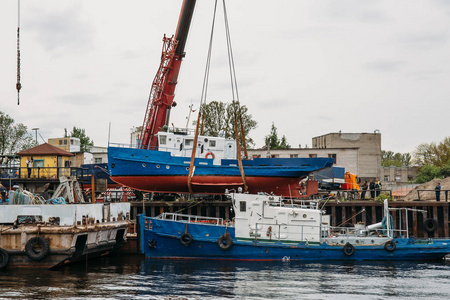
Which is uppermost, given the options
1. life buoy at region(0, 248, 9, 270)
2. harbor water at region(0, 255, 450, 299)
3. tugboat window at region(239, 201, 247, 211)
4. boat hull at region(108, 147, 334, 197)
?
boat hull at region(108, 147, 334, 197)

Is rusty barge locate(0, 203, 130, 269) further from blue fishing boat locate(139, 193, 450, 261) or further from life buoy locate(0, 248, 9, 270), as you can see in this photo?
blue fishing boat locate(139, 193, 450, 261)

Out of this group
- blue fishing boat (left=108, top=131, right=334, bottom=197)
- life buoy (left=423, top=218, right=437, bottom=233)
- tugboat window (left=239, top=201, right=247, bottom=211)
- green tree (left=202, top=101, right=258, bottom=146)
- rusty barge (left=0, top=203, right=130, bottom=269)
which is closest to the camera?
rusty barge (left=0, top=203, right=130, bottom=269)

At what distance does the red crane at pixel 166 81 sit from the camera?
2605 cm

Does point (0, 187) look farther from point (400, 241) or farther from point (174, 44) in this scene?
point (400, 241)

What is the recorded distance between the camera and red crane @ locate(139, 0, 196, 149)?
2605cm

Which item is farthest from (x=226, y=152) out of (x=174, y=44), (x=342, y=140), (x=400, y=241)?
(x=342, y=140)

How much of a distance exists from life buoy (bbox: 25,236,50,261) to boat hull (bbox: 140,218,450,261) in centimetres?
456

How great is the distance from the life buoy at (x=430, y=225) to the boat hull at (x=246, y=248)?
374cm

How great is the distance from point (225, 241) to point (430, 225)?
36.9ft

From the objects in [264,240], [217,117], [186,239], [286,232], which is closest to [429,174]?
[217,117]

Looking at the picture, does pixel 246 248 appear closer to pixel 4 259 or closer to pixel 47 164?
pixel 4 259

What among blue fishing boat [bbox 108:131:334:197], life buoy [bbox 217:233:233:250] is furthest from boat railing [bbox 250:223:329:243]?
blue fishing boat [bbox 108:131:334:197]

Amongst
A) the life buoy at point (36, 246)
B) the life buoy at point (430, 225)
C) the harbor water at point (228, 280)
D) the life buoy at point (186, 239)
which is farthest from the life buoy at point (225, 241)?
the life buoy at point (430, 225)

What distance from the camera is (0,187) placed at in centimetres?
2094
